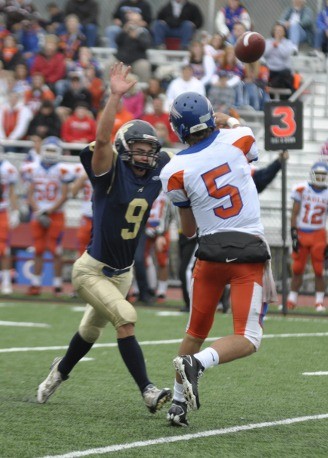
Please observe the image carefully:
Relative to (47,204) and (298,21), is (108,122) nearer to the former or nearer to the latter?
(47,204)

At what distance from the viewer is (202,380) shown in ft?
26.0

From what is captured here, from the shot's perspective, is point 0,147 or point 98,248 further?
point 0,147

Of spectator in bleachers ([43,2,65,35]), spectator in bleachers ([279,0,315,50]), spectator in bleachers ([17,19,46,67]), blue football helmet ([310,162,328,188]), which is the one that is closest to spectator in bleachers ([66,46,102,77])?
spectator in bleachers ([43,2,65,35])

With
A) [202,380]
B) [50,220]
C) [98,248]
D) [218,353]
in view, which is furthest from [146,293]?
[218,353]

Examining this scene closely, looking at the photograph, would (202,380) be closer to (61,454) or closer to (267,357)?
(267,357)

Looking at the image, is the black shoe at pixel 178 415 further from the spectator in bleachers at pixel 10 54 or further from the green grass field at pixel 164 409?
the spectator in bleachers at pixel 10 54

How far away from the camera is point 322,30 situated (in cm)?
Result: 1791

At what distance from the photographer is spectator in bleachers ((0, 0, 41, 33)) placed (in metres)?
20.2

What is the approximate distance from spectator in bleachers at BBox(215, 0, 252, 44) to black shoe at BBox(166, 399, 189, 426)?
12.8m

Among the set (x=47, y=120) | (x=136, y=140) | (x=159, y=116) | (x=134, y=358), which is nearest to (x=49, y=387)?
(x=134, y=358)

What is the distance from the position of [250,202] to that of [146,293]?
781 centimetres

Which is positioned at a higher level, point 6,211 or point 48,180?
point 48,180

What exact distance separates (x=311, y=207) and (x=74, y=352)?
7.17 meters

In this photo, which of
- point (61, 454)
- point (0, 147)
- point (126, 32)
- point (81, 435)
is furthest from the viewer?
point (126, 32)
